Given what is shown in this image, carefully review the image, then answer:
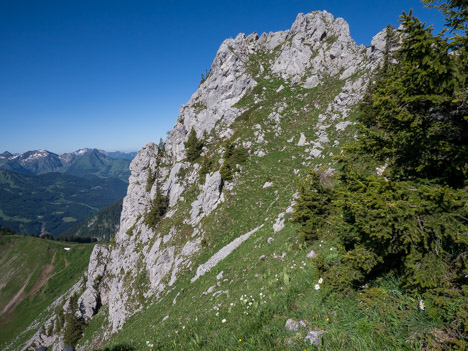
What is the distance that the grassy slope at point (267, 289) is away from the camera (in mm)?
5016

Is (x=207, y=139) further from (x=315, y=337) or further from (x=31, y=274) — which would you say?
(x=31, y=274)

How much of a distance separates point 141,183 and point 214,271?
46482mm

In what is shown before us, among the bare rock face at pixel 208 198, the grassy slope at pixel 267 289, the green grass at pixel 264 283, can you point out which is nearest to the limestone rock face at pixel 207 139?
the bare rock face at pixel 208 198

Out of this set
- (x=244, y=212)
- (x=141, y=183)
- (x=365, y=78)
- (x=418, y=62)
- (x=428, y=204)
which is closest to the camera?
(x=428, y=204)

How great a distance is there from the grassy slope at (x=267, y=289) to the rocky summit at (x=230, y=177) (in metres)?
0.22

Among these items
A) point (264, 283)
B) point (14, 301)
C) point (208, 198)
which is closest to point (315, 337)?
point (264, 283)

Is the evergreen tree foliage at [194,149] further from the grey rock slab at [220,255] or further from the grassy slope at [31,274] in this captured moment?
the grassy slope at [31,274]

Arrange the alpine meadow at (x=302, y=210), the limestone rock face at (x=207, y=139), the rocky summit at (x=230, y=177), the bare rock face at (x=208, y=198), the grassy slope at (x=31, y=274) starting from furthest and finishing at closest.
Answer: the grassy slope at (x=31, y=274)
the limestone rock face at (x=207, y=139)
the bare rock face at (x=208, y=198)
the rocky summit at (x=230, y=177)
the alpine meadow at (x=302, y=210)

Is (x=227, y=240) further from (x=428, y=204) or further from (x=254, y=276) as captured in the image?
(x=428, y=204)

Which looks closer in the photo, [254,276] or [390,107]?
[390,107]

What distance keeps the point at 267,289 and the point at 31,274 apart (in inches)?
6352

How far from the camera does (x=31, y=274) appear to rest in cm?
11706

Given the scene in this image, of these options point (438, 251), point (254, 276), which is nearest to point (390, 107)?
point (438, 251)

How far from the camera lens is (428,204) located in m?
4.65
